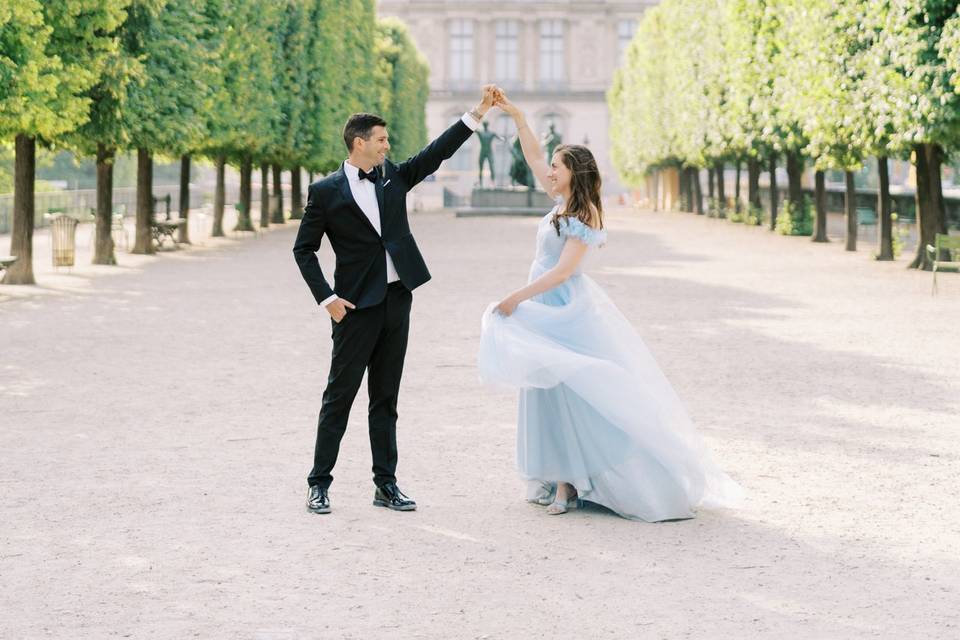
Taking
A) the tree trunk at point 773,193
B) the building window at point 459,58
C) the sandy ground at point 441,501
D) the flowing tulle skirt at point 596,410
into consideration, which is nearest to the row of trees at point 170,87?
the sandy ground at point 441,501

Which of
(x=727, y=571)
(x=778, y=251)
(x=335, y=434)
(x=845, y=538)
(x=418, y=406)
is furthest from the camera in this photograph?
(x=778, y=251)

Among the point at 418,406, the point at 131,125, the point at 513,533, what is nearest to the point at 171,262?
the point at 131,125

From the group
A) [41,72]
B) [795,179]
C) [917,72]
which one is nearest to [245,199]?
[795,179]

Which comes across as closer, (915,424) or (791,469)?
(791,469)

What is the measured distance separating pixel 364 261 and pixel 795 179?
3355 cm

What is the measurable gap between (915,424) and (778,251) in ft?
74.4

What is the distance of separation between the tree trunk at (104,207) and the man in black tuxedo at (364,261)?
761 inches

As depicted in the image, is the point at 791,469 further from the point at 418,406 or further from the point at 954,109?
the point at 954,109

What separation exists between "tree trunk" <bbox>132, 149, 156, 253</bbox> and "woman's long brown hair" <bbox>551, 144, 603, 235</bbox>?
22.5 meters

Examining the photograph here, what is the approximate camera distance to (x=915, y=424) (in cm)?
1042

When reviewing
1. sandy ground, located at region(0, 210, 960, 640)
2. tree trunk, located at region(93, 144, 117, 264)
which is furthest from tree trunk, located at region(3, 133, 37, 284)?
sandy ground, located at region(0, 210, 960, 640)

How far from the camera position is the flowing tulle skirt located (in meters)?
7.43

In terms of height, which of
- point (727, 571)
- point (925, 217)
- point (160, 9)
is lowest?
point (727, 571)

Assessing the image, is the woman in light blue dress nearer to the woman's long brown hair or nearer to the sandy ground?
the woman's long brown hair
